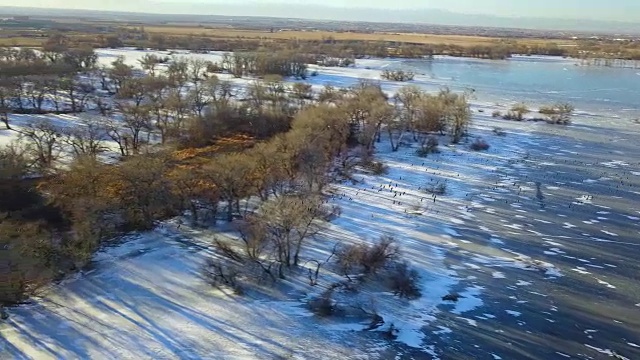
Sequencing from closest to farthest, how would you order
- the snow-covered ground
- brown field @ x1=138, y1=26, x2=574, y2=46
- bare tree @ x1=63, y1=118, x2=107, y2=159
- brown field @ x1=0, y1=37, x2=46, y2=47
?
1. the snow-covered ground
2. bare tree @ x1=63, y1=118, x2=107, y2=159
3. brown field @ x1=0, y1=37, x2=46, y2=47
4. brown field @ x1=138, y1=26, x2=574, y2=46

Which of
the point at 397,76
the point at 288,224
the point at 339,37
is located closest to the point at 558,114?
the point at 397,76

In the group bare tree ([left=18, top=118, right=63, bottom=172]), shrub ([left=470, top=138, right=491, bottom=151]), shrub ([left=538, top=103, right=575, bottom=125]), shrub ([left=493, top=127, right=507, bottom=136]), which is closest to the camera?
bare tree ([left=18, top=118, right=63, bottom=172])

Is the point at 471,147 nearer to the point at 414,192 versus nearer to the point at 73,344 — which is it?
the point at 414,192

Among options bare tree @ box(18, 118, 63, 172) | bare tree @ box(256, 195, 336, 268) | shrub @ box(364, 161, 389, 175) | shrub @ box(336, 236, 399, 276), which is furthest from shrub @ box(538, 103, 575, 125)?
bare tree @ box(18, 118, 63, 172)

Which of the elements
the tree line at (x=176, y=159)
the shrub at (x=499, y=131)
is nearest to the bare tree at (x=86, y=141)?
the tree line at (x=176, y=159)

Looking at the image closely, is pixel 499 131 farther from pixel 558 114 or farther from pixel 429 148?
pixel 429 148

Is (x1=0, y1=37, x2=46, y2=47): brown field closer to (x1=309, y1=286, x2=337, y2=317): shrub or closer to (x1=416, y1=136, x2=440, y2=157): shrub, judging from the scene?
(x1=416, y1=136, x2=440, y2=157): shrub

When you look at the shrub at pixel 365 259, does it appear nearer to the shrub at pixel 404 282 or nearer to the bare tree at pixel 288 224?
the shrub at pixel 404 282

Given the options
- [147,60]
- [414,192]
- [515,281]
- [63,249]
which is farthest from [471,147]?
[147,60]

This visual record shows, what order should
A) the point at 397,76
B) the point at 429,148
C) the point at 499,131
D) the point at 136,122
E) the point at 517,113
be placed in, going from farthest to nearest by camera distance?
the point at 397,76, the point at 517,113, the point at 499,131, the point at 429,148, the point at 136,122

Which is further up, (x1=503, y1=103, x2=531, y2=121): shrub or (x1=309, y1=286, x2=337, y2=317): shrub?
(x1=503, y1=103, x2=531, y2=121): shrub
